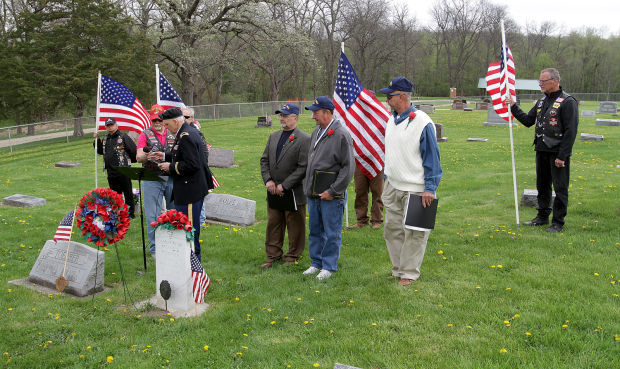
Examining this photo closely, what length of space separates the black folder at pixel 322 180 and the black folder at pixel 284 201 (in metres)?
0.55

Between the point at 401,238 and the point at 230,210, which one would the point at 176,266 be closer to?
the point at 401,238

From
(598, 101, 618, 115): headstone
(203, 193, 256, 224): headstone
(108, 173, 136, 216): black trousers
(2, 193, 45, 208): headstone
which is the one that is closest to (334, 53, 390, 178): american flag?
(203, 193, 256, 224): headstone

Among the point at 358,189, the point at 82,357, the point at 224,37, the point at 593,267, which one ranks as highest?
the point at 224,37

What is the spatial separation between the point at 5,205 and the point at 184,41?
918 inches

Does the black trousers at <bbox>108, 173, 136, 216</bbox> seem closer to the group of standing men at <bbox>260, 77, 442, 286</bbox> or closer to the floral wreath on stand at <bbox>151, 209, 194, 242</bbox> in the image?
the group of standing men at <bbox>260, 77, 442, 286</bbox>

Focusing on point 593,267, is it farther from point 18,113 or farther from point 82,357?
point 18,113

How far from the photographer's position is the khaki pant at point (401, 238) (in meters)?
5.78

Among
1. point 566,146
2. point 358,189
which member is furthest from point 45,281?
point 566,146

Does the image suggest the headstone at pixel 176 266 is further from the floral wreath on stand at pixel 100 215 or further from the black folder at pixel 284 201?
the black folder at pixel 284 201

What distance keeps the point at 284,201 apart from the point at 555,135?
13.7ft

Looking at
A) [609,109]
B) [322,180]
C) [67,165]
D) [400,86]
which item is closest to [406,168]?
[400,86]

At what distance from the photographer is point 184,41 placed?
32.4 metres

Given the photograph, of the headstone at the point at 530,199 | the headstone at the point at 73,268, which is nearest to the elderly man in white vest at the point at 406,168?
the headstone at the point at 73,268

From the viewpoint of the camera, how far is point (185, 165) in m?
5.91
